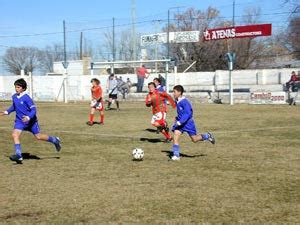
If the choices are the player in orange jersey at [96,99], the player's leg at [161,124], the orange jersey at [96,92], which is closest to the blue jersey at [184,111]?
the player's leg at [161,124]

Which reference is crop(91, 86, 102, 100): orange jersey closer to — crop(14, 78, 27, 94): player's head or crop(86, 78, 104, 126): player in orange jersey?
crop(86, 78, 104, 126): player in orange jersey

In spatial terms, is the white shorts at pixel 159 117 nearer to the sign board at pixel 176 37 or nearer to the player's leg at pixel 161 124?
the player's leg at pixel 161 124

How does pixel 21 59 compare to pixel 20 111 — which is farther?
pixel 21 59

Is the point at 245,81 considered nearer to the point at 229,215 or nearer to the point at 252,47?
the point at 252,47

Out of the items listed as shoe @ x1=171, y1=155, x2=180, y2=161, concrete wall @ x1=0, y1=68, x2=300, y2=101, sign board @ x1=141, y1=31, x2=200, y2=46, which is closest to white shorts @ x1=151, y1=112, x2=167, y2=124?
shoe @ x1=171, y1=155, x2=180, y2=161

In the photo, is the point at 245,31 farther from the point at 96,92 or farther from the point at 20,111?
the point at 20,111

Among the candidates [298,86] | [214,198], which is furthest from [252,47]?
[214,198]

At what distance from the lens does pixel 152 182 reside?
8.45 meters

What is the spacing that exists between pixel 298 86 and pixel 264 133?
56.4ft

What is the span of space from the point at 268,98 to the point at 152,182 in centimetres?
2402

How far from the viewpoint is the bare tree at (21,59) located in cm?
6262

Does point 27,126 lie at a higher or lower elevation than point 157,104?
lower

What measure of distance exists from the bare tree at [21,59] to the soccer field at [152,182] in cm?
5001

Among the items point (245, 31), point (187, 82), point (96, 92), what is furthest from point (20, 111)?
point (187, 82)
